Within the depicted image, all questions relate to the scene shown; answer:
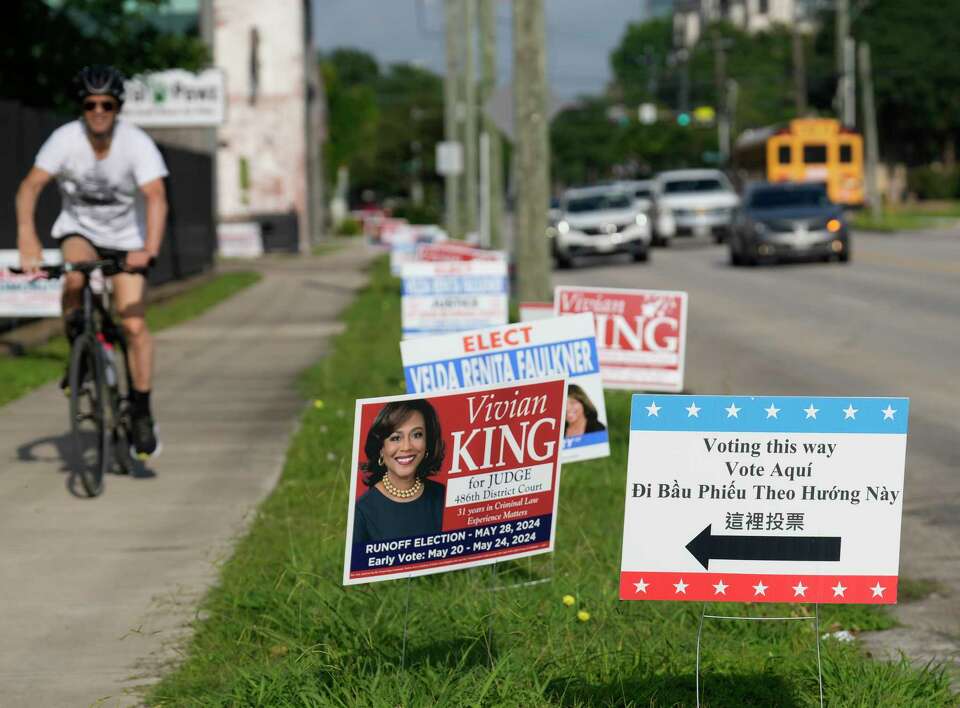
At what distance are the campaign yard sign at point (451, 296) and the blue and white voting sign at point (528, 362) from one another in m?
5.40

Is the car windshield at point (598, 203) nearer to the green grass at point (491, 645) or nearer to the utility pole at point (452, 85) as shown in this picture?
the utility pole at point (452, 85)

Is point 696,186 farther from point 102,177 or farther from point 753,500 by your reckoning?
point 753,500

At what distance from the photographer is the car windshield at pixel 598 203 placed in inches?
1463

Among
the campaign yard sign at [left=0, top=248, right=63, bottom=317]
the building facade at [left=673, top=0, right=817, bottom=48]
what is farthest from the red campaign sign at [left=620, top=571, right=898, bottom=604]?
the building facade at [left=673, top=0, right=817, bottom=48]

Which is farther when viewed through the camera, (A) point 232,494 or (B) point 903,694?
(A) point 232,494

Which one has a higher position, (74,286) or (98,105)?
(98,105)

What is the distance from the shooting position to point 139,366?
8711mm

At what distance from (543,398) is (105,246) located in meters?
4.04

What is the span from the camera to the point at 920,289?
24.7 meters

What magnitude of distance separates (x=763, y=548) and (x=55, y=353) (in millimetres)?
12543

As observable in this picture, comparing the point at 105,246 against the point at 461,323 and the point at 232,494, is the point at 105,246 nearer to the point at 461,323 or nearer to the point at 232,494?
the point at 232,494

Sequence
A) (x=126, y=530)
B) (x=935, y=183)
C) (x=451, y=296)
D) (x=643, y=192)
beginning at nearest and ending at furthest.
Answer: (x=126, y=530), (x=451, y=296), (x=643, y=192), (x=935, y=183)

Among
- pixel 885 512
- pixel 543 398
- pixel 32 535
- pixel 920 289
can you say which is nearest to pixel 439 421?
pixel 543 398

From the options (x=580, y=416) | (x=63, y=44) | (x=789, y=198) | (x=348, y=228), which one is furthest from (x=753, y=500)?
(x=348, y=228)
